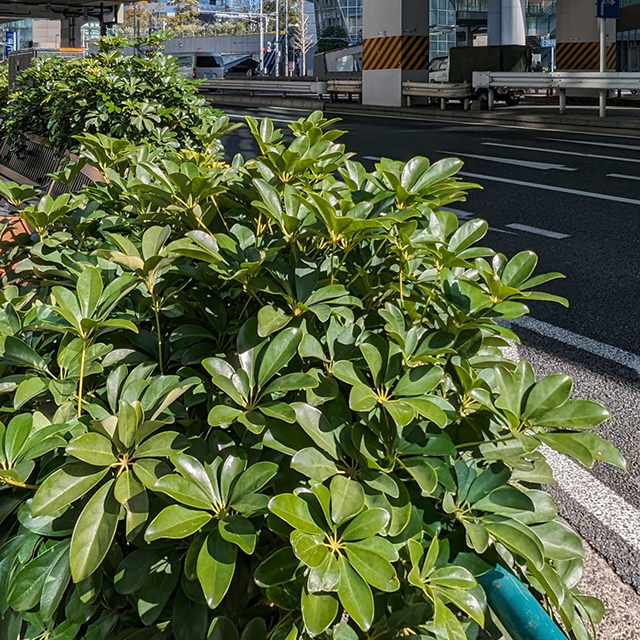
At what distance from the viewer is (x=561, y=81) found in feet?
57.0

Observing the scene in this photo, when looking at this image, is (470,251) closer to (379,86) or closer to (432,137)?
Result: (432,137)

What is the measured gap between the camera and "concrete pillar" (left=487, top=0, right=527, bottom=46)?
34438 millimetres

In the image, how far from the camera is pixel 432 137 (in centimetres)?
1419

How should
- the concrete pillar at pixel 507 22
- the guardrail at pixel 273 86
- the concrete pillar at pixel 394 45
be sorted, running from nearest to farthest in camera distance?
the concrete pillar at pixel 394 45 < the guardrail at pixel 273 86 < the concrete pillar at pixel 507 22

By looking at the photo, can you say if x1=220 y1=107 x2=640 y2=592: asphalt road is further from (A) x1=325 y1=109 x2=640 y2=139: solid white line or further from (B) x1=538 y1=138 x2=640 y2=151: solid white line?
(A) x1=325 y1=109 x2=640 y2=139: solid white line

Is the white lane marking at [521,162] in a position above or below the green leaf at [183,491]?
above

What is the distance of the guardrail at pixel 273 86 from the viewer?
26375 mm

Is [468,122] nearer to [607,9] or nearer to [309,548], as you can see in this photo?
[607,9]

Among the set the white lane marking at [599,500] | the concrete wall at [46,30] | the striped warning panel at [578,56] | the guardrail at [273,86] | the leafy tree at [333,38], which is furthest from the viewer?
the leafy tree at [333,38]

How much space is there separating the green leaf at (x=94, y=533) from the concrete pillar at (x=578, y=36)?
26.7 m

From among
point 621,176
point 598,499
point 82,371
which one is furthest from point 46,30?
point 82,371

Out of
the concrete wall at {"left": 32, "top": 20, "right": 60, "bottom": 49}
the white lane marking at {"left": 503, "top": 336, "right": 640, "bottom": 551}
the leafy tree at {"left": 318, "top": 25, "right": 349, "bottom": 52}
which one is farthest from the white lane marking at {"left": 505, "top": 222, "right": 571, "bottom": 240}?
the leafy tree at {"left": 318, "top": 25, "right": 349, "bottom": 52}

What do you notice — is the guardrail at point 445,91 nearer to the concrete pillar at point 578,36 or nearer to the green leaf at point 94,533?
the concrete pillar at point 578,36

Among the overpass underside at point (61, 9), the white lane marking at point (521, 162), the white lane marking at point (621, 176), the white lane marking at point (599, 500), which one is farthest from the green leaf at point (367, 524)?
the overpass underside at point (61, 9)
